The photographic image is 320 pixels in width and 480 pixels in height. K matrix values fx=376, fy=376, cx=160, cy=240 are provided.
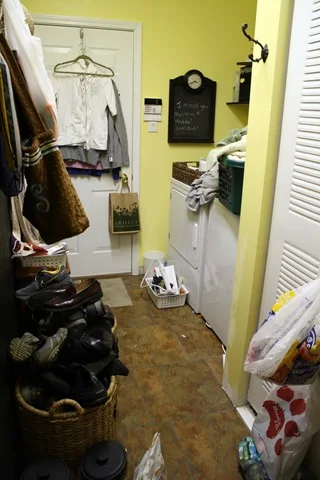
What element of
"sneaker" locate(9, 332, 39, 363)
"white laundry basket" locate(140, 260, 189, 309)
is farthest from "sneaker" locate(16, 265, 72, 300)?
"white laundry basket" locate(140, 260, 189, 309)

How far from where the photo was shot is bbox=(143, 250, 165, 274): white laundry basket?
11.3ft

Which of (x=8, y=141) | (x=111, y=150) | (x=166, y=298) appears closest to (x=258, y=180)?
(x=8, y=141)

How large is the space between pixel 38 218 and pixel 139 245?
2.64 metres

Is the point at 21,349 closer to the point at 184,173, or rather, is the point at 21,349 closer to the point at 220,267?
the point at 220,267

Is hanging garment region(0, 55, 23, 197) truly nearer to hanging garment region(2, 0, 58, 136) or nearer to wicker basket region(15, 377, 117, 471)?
hanging garment region(2, 0, 58, 136)

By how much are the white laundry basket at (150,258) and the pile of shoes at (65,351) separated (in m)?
1.74

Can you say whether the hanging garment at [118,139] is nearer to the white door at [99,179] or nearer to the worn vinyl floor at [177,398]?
the white door at [99,179]

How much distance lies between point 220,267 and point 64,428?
1.36m

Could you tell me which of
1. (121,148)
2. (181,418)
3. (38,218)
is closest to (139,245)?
(121,148)

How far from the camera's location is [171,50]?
3135 millimetres

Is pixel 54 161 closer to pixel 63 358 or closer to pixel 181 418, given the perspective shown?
pixel 63 358

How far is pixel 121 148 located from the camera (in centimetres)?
319

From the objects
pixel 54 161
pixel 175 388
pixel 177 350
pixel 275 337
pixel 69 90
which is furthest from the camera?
pixel 69 90

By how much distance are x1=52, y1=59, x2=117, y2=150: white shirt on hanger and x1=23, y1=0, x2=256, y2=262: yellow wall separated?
0.36 m
